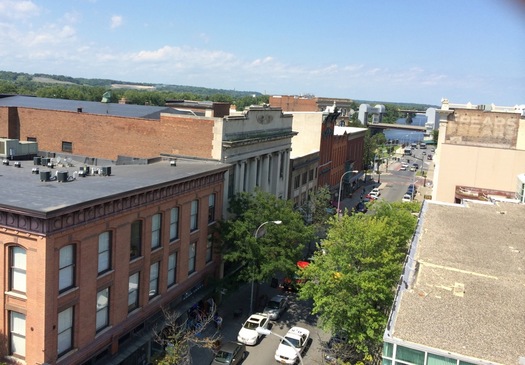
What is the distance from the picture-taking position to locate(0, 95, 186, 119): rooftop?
5150cm

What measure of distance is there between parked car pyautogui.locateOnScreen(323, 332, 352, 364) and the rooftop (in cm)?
2733

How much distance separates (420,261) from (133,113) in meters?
37.0

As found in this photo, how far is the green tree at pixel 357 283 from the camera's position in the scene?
28078 mm

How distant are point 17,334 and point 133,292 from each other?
6645 millimetres

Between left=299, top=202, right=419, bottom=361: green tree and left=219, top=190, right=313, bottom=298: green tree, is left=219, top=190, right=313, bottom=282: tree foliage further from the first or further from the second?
left=299, top=202, right=419, bottom=361: green tree

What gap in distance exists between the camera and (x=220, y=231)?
37.5 m

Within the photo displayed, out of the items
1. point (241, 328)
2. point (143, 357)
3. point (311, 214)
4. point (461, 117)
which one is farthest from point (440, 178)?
point (143, 357)

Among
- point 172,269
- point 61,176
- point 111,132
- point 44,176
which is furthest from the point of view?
point 111,132

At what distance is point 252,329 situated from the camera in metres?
33.9

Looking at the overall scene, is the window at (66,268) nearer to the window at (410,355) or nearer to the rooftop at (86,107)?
the window at (410,355)

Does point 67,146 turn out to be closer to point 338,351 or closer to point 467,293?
point 338,351

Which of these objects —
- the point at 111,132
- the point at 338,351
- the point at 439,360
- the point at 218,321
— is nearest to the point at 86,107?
the point at 111,132

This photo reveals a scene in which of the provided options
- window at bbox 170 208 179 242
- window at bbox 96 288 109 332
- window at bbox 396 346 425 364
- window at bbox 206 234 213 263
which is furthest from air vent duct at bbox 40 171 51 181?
window at bbox 396 346 425 364

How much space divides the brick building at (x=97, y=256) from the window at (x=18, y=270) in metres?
0.04
